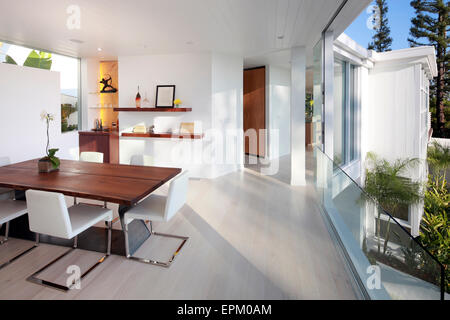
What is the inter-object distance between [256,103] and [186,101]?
9.49ft

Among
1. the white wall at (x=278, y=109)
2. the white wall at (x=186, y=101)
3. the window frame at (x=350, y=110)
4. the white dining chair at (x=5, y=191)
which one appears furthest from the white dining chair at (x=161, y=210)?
the white wall at (x=278, y=109)

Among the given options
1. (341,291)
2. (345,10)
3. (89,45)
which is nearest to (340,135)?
(345,10)

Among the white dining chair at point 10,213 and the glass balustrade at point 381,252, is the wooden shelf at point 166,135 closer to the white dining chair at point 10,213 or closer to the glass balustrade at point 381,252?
the white dining chair at point 10,213

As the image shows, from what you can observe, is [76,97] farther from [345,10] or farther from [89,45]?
[345,10]

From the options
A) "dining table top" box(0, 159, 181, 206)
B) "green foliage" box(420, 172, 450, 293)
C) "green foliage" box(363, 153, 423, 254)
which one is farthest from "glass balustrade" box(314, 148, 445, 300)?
"dining table top" box(0, 159, 181, 206)

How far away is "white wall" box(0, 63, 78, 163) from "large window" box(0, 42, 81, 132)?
0.40 meters

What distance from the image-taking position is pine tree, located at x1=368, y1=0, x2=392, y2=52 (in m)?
3.78

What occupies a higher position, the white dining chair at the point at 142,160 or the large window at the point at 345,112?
the large window at the point at 345,112

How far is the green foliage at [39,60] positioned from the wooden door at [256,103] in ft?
15.9

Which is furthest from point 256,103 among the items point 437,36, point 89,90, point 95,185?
point 95,185

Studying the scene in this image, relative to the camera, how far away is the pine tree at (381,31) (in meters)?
3.78

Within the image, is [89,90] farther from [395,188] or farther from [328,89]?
[395,188]

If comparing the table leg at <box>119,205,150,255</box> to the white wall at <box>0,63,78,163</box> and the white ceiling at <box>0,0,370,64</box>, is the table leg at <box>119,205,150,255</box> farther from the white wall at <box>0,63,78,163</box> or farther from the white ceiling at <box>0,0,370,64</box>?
the white wall at <box>0,63,78,163</box>
